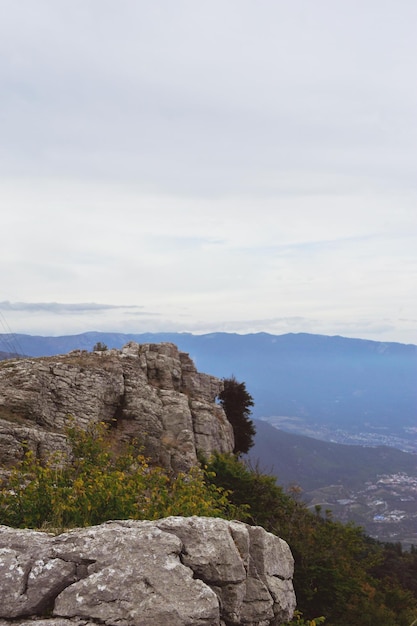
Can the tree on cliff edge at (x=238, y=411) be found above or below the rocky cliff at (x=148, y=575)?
below

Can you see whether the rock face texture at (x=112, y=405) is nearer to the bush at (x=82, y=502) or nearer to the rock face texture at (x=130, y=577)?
the bush at (x=82, y=502)

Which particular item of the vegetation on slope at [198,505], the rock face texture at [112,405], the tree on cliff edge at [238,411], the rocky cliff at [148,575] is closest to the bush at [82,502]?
the vegetation on slope at [198,505]

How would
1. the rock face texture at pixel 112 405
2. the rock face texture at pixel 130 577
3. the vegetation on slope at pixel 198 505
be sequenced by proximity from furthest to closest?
the rock face texture at pixel 112 405
the vegetation on slope at pixel 198 505
the rock face texture at pixel 130 577

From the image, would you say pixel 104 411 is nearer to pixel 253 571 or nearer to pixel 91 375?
pixel 91 375

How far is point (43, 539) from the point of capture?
26.7 feet

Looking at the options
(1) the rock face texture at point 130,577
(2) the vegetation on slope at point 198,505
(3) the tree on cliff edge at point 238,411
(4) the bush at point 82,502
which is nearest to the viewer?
(1) the rock face texture at point 130,577

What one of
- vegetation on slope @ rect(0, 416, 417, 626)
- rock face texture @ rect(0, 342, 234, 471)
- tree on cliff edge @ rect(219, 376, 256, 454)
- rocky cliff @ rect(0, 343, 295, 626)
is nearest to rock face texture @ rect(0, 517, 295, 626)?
rocky cliff @ rect(0, 343, 295, 626)

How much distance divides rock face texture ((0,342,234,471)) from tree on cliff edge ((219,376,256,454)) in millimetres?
11686

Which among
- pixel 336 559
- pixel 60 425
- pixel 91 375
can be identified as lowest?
pixel 336 559

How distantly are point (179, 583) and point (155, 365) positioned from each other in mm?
29439

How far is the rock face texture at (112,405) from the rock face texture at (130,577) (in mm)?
9989

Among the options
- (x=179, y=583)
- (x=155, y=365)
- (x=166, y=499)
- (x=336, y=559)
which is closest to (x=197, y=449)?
(x=155, y=365)

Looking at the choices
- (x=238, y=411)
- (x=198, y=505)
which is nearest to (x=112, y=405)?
(x=198, y=505)

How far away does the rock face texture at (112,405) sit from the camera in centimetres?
2089
